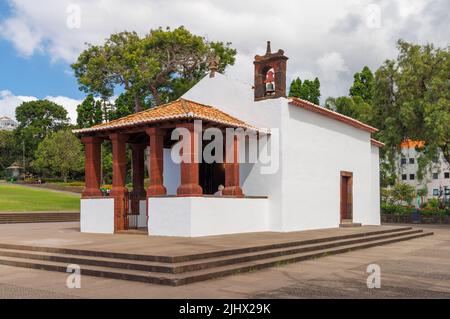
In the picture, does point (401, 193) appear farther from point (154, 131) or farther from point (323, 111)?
point (154, 131)

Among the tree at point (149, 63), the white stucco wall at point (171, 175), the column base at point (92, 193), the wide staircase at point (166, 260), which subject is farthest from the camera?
the tree at point (149, 63)

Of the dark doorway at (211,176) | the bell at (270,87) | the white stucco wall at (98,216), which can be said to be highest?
the bell at (270,87)

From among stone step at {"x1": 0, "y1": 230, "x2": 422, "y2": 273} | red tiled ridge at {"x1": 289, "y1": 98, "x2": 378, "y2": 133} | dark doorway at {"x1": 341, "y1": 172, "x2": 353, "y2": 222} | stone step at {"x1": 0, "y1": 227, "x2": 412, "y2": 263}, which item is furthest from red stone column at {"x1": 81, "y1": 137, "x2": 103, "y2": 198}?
dark doorway at {"x1": 341, "y1": 172, "x2": 353, "y2": 222}

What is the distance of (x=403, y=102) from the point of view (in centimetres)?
2873

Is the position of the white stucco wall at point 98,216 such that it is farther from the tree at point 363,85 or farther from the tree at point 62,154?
the tree at point 62,154

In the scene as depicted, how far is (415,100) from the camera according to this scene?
28047 mm

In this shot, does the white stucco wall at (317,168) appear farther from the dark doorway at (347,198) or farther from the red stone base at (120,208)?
the red stone base at (120,208)

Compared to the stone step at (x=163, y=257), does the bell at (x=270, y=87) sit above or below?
above

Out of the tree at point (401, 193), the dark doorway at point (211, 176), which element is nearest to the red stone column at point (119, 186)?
the dark doorway at point (211, 176)

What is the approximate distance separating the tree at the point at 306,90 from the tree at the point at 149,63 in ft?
34.8

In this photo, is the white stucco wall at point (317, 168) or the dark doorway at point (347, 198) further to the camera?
the dark doorway at point (347, 198)

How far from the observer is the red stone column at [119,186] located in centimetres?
1619

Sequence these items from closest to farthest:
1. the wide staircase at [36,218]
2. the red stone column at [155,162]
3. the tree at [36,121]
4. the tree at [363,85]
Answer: the red stone column at [155,162]
the wide staircase at [36,218]
the tree at [363,85]
the tree at [36,121]
